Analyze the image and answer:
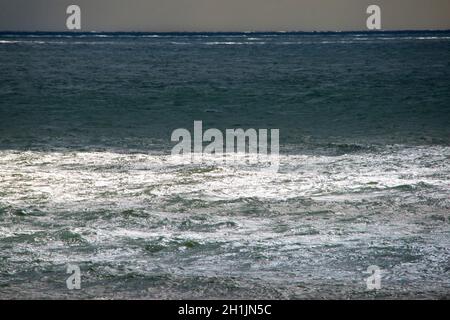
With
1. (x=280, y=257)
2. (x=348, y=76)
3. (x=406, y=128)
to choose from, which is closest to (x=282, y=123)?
(x=406, y=128)

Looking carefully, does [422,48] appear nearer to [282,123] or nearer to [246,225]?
[282,123]

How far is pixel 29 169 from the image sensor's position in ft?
24.5

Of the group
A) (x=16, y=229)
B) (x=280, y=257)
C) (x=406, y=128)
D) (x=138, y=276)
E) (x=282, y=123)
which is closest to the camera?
(x=138, y=276)

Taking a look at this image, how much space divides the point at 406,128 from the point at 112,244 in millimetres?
6619

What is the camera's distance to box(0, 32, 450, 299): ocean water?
4391mm

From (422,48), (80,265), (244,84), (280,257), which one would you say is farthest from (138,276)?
(422,48)

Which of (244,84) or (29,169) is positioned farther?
(244,84)

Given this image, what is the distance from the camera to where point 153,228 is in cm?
548

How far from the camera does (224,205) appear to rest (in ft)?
19.9

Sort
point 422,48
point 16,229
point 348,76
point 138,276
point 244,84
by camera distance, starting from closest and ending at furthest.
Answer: point 138,276 < point 16,229 < point 244,84 < point 348,76 < point 422,48

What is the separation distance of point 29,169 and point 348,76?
14285mm

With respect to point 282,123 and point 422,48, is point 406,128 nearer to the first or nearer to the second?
point 282,123

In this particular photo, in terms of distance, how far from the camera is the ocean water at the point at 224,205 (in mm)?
4391

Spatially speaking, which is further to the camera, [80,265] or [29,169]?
[29,169]
